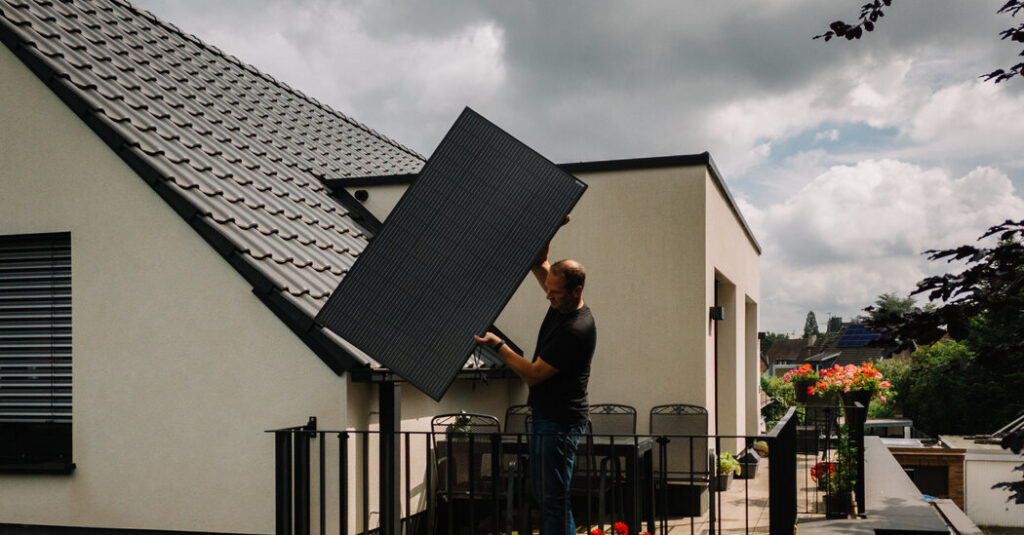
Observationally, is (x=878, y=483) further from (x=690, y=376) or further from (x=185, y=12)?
(x=185, y=12)

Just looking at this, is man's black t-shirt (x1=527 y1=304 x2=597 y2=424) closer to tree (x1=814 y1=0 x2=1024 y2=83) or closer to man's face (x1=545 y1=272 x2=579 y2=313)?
man's face (x1=545 y1=272 x2=579 y2=313)

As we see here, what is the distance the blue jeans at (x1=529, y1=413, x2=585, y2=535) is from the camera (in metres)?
4.82

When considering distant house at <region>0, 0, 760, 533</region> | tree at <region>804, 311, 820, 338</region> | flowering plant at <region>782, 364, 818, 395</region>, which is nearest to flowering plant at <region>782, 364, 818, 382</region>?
flowering plant at <region>782, 364, 818, 395</region>

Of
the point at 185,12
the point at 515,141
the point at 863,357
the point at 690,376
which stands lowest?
the point at 863,357

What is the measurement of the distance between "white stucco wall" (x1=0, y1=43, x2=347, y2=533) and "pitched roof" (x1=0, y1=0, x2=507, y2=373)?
169 mm

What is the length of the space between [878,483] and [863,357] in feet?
234

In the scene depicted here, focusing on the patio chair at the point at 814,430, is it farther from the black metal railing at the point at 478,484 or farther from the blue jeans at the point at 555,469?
the blue jeans at the point at 555,469

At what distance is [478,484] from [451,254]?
114 inches

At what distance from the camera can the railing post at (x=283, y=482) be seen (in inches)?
222

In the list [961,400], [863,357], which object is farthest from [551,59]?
[863,357]

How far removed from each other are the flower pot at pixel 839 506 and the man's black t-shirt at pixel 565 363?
3932mm

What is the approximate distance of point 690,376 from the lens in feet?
28.7

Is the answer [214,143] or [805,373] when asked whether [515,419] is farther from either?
[805,373]

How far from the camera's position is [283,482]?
5.68m
